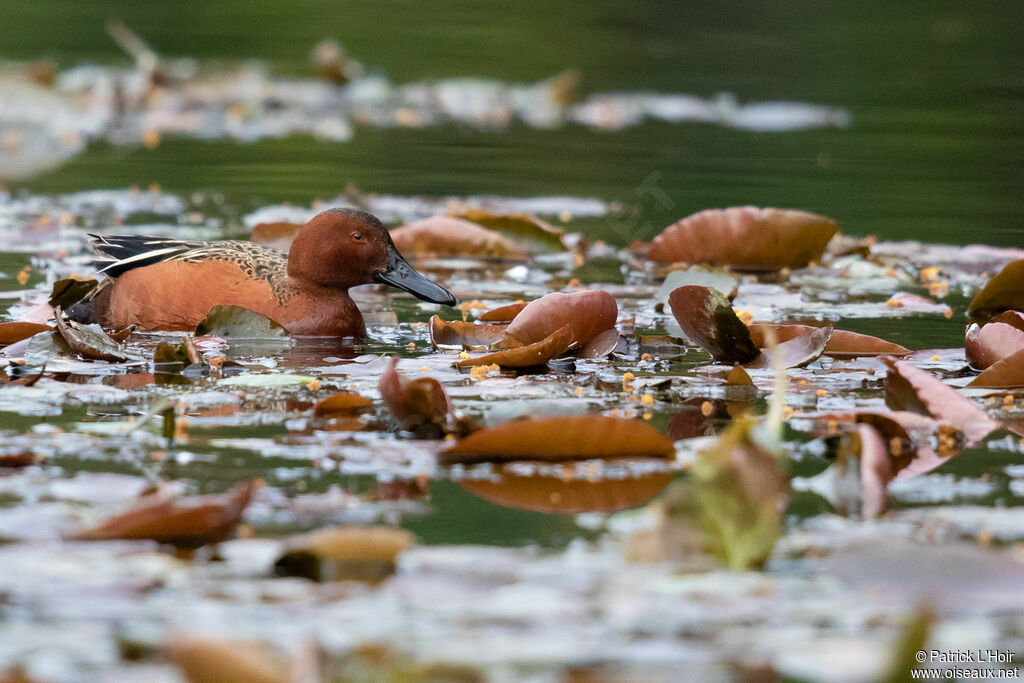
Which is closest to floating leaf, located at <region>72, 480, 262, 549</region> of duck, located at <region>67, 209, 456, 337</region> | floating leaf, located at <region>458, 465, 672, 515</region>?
floating leaf, located at <region>458, 465, 672, 515</region>

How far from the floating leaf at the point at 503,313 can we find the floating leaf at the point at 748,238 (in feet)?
4.86

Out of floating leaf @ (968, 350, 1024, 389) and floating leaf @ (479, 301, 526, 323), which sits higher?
floating leaf @ (479, 301, 526, 323)

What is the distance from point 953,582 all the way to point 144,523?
1.46 m

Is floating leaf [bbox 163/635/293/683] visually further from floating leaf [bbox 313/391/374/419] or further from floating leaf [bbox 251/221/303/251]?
floating leaf [bbox 251/221/303/251]

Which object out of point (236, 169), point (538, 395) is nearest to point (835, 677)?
point (538, 395)

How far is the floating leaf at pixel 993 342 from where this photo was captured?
4293 millimetres

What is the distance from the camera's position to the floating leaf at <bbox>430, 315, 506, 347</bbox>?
4.87 meters

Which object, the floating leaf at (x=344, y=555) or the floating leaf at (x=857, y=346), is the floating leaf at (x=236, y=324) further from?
the floating leaf at (x=344, y=555)

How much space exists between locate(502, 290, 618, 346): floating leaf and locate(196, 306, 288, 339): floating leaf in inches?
34.9

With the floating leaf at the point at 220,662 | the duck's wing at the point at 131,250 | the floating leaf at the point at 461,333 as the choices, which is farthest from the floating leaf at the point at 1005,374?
the duck's wing at the point at 131,250

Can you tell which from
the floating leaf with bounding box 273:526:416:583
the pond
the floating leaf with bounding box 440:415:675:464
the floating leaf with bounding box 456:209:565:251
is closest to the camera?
the pond

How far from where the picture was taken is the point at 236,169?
9484 millimetres

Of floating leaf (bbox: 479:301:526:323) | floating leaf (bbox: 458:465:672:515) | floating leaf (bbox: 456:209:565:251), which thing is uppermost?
floating leaf (bbox: 456:209:565:251)

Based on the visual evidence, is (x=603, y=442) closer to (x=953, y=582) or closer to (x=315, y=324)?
(x=953, y=582)
